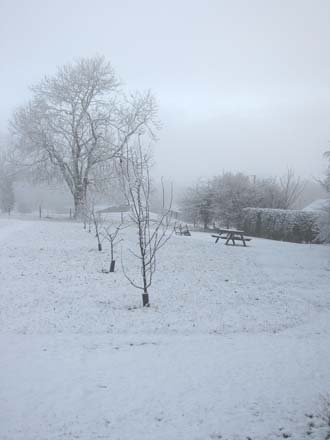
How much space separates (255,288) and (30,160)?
22.5 metres

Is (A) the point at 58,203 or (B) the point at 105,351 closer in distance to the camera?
(B) the point at 105,351

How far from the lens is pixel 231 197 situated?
40.7 meters

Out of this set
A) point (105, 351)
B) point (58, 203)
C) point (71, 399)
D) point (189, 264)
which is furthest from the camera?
point (58, 203)

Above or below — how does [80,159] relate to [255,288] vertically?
above

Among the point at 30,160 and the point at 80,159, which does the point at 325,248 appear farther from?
the point at 30,160

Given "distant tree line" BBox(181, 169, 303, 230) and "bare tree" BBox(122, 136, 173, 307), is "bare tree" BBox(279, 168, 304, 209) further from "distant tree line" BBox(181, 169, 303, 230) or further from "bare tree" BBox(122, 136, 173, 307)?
"bare tree" BBox(122, 136, 173, 307)

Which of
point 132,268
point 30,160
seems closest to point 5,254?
point 132,268

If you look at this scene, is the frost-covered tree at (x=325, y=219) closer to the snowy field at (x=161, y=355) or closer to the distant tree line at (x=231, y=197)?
the snowy field at (x=161, y=355)

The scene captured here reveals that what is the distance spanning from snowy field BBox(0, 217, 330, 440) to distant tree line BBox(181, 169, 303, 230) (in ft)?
100.0

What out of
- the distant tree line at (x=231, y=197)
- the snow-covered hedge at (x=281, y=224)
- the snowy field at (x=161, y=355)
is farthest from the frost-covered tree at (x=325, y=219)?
the distant tree line at (x=231, y=197)

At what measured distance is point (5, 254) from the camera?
1149 centimetres

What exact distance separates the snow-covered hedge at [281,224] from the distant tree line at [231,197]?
830 centimetres

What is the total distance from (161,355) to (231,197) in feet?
121

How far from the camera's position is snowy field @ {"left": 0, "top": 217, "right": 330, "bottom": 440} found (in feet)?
11.9
